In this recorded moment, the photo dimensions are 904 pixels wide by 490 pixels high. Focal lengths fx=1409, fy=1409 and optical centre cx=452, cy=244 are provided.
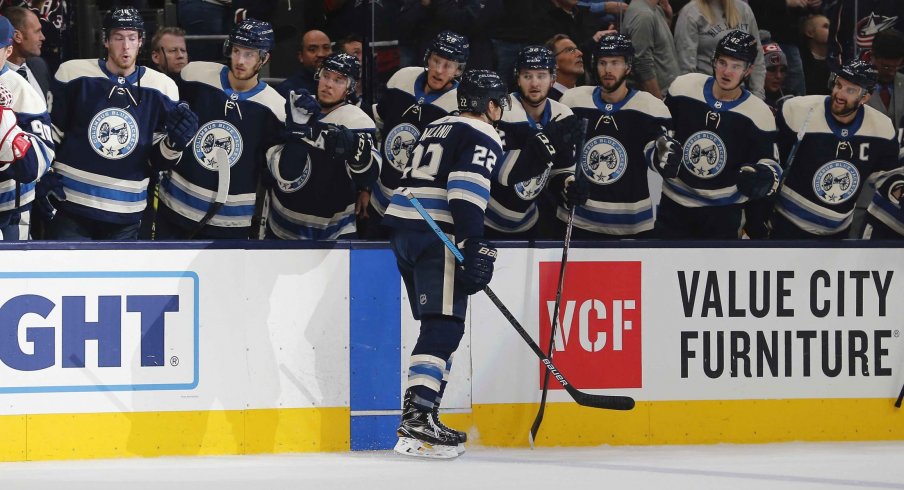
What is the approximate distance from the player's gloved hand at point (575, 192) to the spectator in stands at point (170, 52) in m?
1.58

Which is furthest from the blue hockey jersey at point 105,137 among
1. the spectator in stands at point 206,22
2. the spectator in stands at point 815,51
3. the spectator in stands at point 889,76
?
the spectator in stands at point 815,51

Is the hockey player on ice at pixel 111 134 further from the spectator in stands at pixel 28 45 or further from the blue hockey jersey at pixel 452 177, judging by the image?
the blue hockey jersey at pixel 452 177

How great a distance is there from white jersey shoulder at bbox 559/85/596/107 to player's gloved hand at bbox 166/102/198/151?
1.45m

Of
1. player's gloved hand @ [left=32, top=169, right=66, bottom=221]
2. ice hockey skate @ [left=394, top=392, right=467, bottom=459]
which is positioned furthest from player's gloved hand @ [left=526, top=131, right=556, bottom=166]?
player's gloved hand @ [left=32, top=169, right=66, bottom=221]

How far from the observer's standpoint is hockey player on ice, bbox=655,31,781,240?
5305mm

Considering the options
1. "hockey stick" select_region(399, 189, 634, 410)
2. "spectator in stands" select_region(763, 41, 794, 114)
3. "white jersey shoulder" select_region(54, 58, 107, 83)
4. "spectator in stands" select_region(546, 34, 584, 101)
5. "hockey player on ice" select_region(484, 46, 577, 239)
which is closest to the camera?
"hockey stick" select_region(399, 189, 634, 410)

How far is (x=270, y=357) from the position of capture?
4570 mm

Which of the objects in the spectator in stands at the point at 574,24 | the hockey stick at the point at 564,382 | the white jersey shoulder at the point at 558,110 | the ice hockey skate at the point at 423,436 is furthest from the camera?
the spectator in stands at the point at 574,24

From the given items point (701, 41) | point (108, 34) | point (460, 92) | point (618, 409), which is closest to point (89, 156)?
point (108, 34)

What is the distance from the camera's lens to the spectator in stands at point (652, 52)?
20.3 feet

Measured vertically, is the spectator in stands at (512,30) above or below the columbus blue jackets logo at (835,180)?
above

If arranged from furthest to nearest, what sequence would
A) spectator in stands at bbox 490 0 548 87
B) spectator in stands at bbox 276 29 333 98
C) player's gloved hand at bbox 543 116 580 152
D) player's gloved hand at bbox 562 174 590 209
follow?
spectator in stands at bbox 490 0 548 87 → spectator in stands at bbox 276 29 333 98 → player's gloved hand at bbox 562 174 590 209 → player's gloved hand at bbox 543 116 580 152

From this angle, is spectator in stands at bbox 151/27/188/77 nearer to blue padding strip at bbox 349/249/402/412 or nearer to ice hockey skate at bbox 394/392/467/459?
blue padding strip at bbox 349/249/402/412

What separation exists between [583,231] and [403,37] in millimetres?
1361
